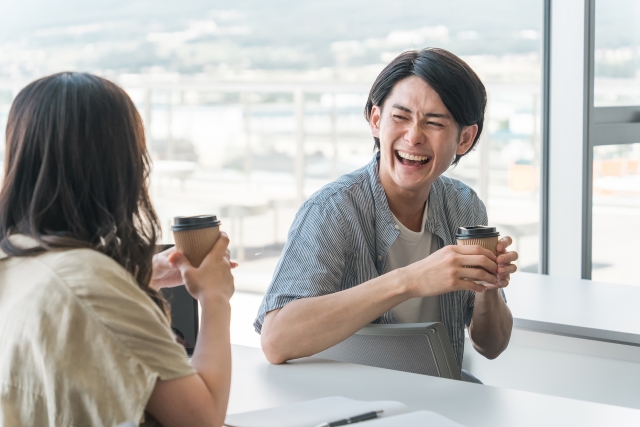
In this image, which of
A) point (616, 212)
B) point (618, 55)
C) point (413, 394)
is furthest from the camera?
point (616, 212)

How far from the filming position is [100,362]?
3.05ft

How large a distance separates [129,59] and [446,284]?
8.32 metres

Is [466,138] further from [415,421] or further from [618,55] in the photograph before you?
[618,55]

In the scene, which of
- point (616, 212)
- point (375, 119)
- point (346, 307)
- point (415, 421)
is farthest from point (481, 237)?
point (616, 212)

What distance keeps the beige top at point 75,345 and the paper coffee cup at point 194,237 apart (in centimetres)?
21

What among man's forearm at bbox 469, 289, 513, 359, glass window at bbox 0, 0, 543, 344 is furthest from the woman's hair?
glass window at bbox 0, 0, 543, 344

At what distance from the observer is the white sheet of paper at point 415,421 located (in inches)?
44.1

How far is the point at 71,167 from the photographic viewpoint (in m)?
1.00

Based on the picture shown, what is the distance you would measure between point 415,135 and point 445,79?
137mm

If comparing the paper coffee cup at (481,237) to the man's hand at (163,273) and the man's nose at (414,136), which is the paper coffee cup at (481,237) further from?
the man's hand at (163,273)

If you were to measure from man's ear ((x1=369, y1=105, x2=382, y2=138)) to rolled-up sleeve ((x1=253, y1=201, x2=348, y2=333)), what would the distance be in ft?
0.88

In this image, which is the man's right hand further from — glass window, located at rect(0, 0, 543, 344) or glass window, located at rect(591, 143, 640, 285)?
glass window, located at rect(591, 143, 640, 285)

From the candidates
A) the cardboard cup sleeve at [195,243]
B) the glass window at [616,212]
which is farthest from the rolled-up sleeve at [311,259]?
the glass window at [616,212]

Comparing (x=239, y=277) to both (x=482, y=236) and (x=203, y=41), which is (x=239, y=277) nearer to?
(x=482, y=236)
